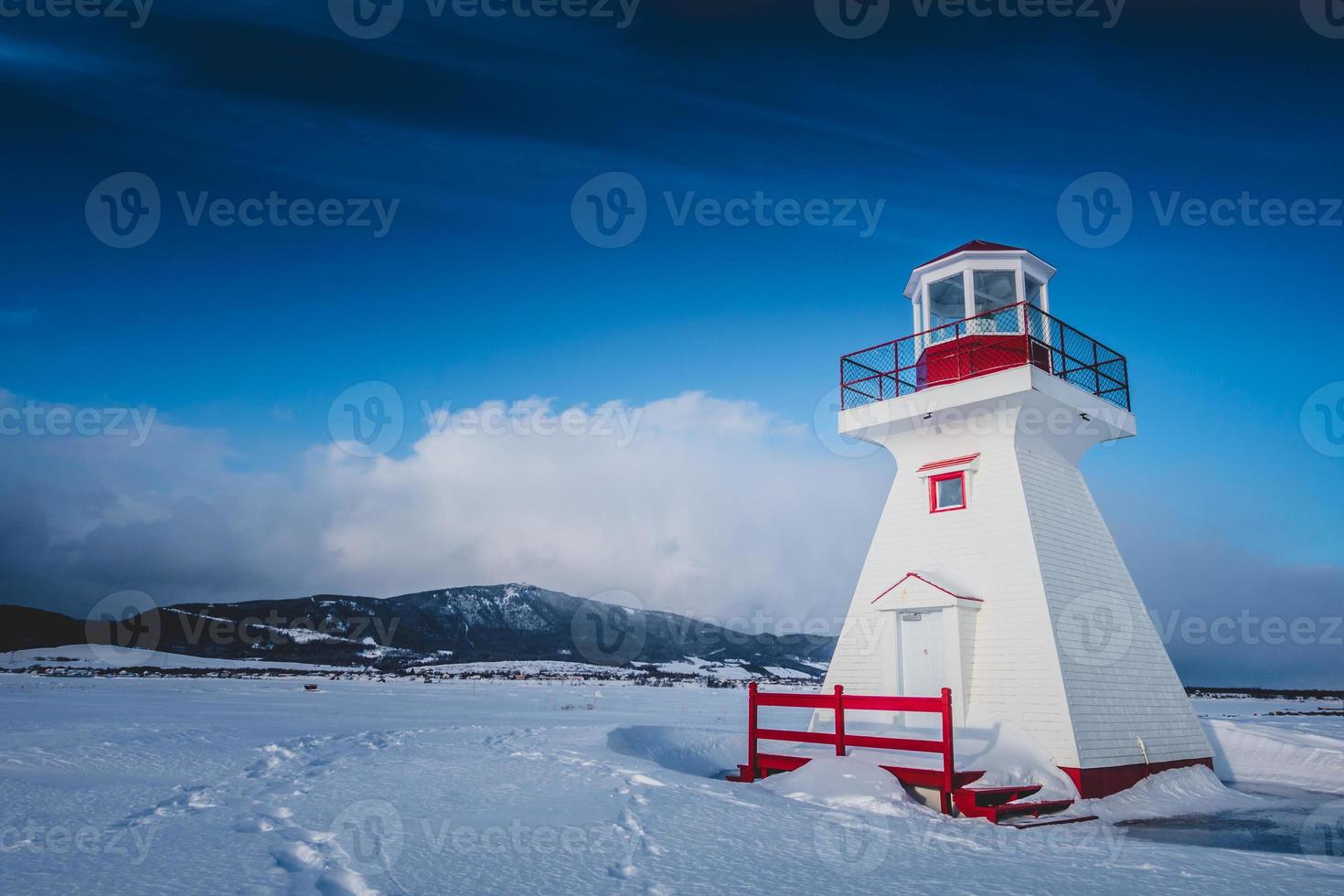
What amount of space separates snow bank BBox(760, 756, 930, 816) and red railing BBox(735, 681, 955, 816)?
0.42 meters

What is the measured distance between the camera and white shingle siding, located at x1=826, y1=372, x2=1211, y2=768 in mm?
13484

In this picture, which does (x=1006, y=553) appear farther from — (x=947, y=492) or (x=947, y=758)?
(x=947, y=758)

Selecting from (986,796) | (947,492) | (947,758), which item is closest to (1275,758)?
(947,492)

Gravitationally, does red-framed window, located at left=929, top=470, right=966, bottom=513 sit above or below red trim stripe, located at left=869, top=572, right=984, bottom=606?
above

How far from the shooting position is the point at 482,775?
466 inches

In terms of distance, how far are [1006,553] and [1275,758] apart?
310 inches

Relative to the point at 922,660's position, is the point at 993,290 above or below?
above

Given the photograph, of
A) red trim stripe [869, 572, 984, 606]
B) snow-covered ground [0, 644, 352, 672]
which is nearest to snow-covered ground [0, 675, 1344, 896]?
red trim stripe [869, 572, 984, 606]

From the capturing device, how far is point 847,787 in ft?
37.8

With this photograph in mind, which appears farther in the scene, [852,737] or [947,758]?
[852,737]
